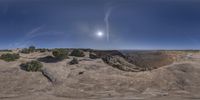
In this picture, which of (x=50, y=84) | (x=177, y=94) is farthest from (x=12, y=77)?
(x=177, y=94)

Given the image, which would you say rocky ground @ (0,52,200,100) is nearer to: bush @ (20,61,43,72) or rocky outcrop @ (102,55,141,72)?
bush @ (20,61,43,72)

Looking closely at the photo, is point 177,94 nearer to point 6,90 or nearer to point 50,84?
point 50,84

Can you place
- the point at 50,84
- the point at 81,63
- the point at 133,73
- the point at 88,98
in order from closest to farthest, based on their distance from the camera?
the point at 88,98 < the point at 50,84 < the point at 133,73 < the point at 81,63

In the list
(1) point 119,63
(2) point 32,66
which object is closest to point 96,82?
(1) point 119,63

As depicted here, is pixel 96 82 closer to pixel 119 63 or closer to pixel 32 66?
pixel 119 63

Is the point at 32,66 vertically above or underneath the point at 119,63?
underneath

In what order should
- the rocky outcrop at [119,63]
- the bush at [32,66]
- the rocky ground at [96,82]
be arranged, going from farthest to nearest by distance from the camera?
the rocky outcrop at [119,63] → the bush at [32,66] → the rocky ground at [96,82]

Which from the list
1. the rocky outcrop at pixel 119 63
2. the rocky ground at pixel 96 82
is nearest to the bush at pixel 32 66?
the rocky ground at pixel 96 82

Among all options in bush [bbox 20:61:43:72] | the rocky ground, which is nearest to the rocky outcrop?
the rocky ground

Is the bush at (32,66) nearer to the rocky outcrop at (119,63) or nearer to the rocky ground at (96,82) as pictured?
the rocky ground at (96,82)
